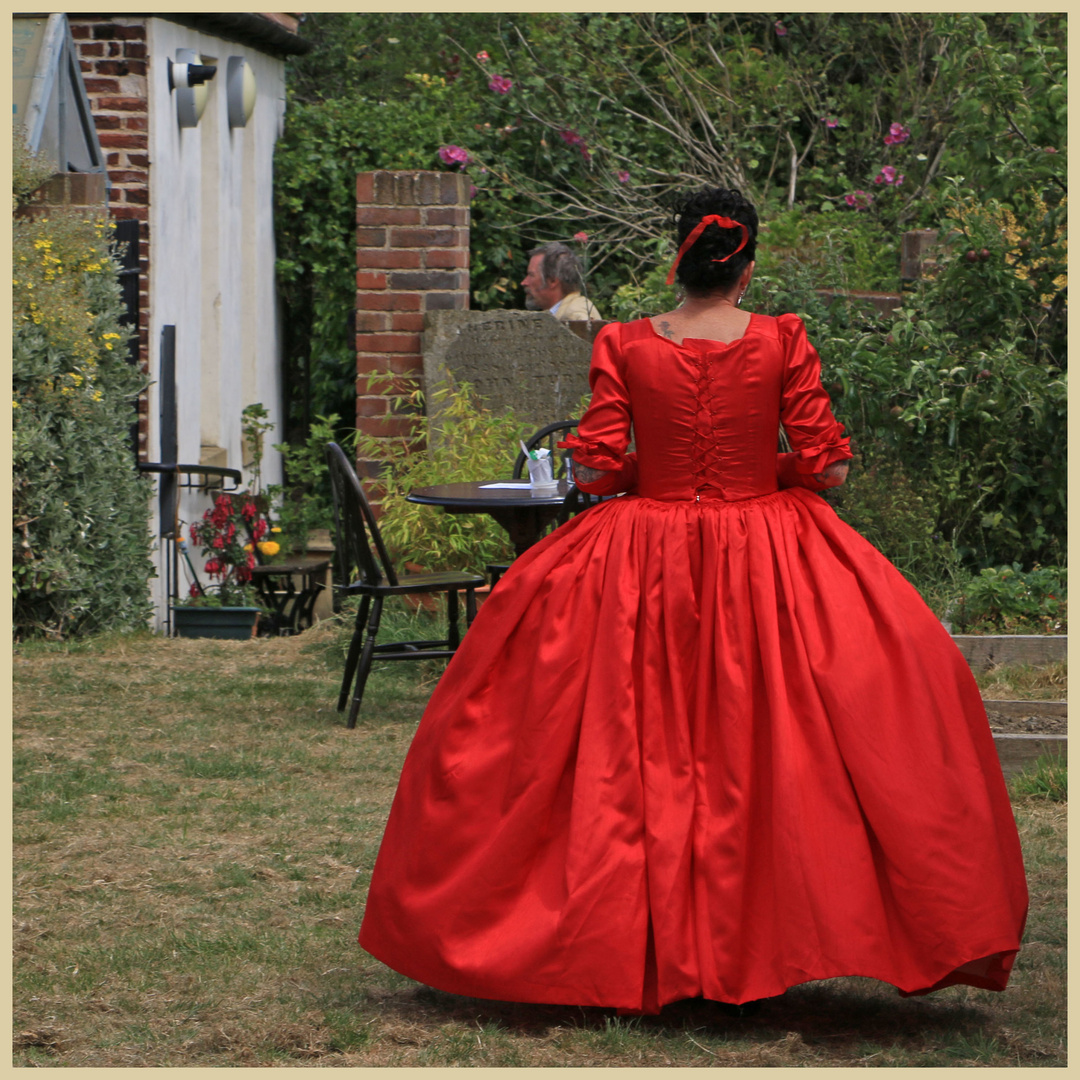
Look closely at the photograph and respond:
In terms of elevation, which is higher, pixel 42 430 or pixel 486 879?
pixel 42 430

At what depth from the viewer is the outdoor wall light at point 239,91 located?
8.85 metres

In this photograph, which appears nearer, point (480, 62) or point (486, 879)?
point (486, 879)

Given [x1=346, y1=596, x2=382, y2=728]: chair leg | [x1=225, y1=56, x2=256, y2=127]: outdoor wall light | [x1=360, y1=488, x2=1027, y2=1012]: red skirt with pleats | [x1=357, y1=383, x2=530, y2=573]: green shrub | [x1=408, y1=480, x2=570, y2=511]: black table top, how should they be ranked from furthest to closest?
[x1=225, y1=56, x2=256, y2=127]: outdoor wall light, [x1=357, y1=383, x2=530, y2=573]: green shrub, [x1=346, y1=596, x2=382, y2=728]: chair leg, [x1=408, y1=480, x2=570, y2=511]: black table top, [x1=360, y1=488, x2=1027, y2=1012]: red skirt with pleats

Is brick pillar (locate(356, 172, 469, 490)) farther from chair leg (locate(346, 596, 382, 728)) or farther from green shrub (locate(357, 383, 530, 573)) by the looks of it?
chair leg (locate(346, 596, 382, 728))

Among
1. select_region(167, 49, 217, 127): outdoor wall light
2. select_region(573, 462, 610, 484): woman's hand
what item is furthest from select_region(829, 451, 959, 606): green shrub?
select_region(167, 49, 217, 127): outdoor wall light

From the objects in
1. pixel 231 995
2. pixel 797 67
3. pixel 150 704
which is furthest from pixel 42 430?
pixel 797 67

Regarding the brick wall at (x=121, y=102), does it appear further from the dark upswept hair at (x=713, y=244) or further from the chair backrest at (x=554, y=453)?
the dark upswept hair at (x=713, y=244)

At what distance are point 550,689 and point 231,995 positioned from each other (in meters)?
0.84

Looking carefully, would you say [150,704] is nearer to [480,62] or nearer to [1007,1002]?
[1007,1002]

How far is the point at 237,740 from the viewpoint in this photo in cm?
496

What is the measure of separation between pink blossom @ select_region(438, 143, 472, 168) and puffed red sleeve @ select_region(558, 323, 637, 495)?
22.0ft

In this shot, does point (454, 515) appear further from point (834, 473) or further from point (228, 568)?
point (834, 473)

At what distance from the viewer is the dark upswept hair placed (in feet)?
9.36

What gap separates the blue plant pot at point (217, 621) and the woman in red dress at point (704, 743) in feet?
16.6
